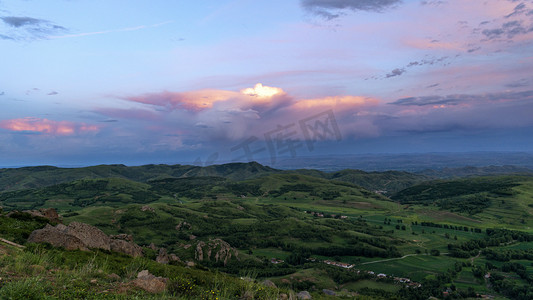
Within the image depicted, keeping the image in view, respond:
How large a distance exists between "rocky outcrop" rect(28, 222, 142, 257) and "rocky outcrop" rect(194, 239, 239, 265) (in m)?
80.0

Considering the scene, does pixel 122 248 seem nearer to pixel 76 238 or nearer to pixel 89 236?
pixel 89 236

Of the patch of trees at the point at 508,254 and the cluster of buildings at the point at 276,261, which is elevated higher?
the cluster of buildings at the point at 276,261

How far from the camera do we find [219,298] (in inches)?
730

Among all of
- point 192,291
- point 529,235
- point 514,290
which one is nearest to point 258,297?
point 192,291

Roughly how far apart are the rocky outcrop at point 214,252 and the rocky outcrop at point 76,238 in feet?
262

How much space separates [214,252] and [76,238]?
9893 centimetres

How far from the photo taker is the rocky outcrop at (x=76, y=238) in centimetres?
3250

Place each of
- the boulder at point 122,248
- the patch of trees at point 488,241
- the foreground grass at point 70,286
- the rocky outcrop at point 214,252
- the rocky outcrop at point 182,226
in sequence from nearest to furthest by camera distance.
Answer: the foreground grass at point 70,286 < the boulder at point 122,248 < the rocky outcrop at point 214,252 < the patch of trees at point 488,241 < the rocky outcrop at point 182,226

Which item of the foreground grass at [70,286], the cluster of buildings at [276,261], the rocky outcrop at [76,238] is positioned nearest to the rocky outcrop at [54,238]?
the rocky outcrop at [76,238]

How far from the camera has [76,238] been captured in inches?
1387

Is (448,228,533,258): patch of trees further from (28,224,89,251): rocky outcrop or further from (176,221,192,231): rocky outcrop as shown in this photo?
(28,224,89,251): rocky outcrop

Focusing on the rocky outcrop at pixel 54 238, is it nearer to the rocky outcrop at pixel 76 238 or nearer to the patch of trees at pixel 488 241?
the rocky outcrop at pixel 76 238

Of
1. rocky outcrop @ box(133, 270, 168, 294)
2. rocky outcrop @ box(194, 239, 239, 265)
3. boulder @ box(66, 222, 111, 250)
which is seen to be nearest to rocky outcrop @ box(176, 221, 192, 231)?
rocky outcrop @ box(194, 239, 239, 265)

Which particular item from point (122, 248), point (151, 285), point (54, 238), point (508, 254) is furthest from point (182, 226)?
point (508, 254)
